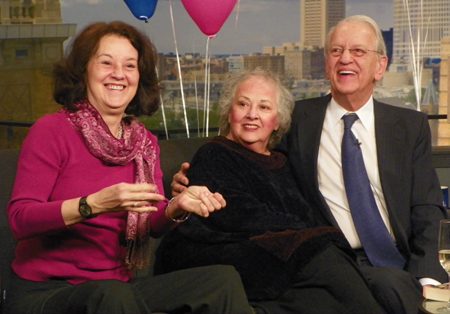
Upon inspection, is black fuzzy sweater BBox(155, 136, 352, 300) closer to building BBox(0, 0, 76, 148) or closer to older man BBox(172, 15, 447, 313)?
older man BBox(172, 15, 447, 313)

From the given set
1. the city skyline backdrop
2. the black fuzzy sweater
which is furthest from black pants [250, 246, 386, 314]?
the city skyline backdrop

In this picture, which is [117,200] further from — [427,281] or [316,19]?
[316,19]

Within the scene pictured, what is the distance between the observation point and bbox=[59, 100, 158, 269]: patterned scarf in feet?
6.41

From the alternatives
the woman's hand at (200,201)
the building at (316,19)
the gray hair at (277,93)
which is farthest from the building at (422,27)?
the woman's hand at (200,201)

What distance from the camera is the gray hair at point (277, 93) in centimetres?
239

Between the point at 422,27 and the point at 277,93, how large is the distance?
344 centimetres

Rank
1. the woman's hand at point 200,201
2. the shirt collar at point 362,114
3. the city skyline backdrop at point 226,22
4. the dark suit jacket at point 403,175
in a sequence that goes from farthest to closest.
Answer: the city skyline backdrop at point 226,22 < the shirt collar at point 362,114 < the dark suit jacket at point 403,175 < the woman's hand at point 200,201

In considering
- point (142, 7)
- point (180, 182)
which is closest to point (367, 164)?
point (180, 182)

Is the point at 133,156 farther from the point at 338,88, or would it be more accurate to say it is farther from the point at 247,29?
the point at 247,29

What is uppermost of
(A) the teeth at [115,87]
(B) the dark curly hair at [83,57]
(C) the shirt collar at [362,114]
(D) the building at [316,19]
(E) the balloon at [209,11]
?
(D) the building at [316,19]

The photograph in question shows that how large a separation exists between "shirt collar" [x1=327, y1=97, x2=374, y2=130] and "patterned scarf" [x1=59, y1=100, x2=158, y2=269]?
73cm

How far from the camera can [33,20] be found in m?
5.40

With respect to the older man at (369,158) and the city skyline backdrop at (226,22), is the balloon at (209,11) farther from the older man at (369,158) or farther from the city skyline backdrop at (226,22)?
the city skyline backdrop at (226,22)

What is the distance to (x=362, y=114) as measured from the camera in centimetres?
245
